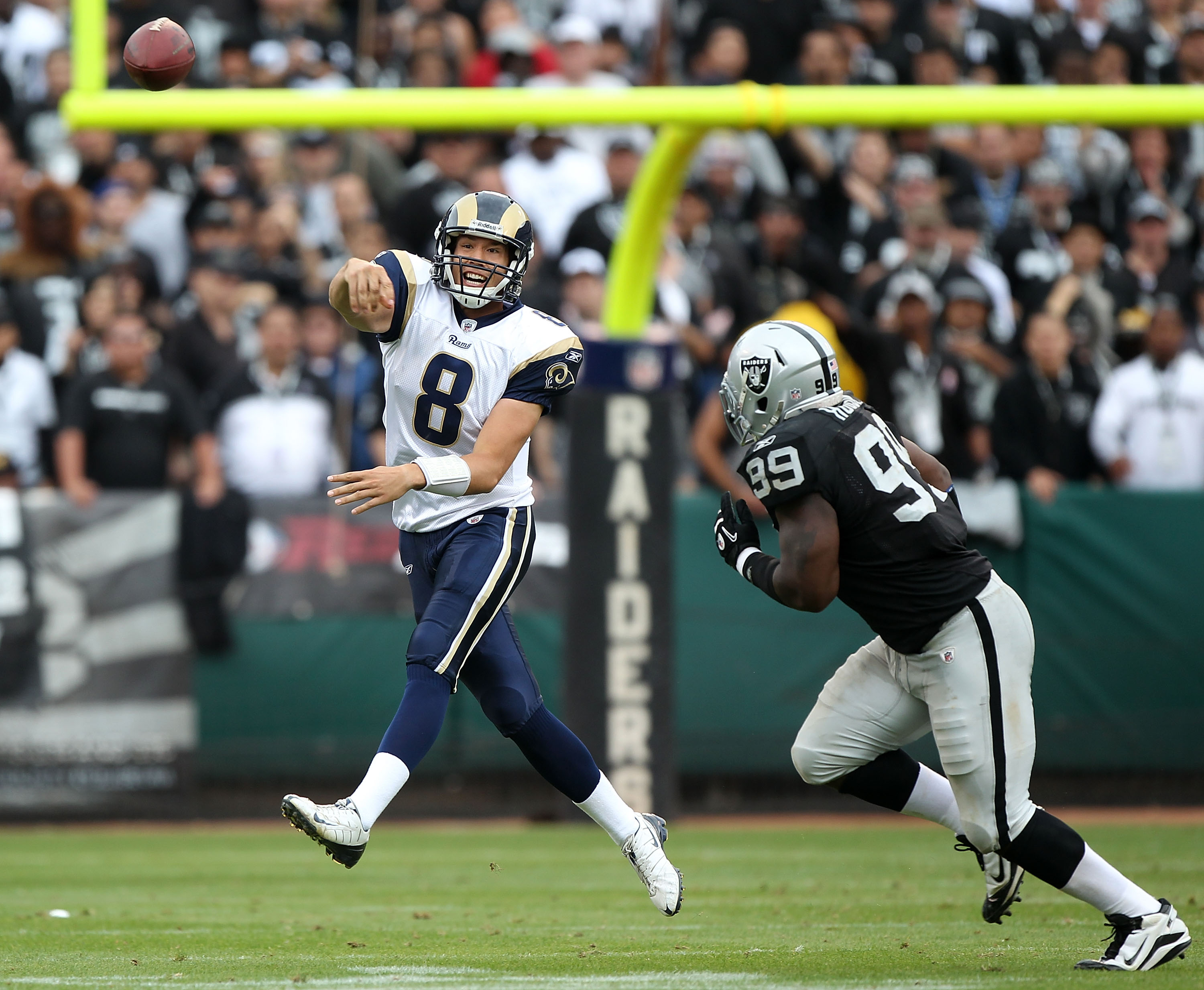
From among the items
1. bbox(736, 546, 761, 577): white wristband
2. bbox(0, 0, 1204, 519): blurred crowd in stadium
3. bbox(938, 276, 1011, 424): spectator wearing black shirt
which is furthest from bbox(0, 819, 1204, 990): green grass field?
bbox(938, 276, 1011, 424): spectator wearing black shirt

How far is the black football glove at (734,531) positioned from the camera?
4871 mm

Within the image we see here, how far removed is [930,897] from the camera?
632cm

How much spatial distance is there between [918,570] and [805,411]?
20.5 inches

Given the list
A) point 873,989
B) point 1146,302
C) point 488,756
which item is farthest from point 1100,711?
point 873,989

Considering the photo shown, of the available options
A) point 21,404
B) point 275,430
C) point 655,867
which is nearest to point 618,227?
point 275,430

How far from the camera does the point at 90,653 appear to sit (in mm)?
9500

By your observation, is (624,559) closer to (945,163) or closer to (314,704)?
(314,704)

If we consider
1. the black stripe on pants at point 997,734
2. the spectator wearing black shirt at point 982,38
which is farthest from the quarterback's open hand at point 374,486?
the spectator wearing black shirt at point 982,38

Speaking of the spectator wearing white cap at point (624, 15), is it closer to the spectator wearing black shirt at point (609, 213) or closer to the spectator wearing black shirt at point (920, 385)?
the spectator wearing black shirt at point (609, 213)

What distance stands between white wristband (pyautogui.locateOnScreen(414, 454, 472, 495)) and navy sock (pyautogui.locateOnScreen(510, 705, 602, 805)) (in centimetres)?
72

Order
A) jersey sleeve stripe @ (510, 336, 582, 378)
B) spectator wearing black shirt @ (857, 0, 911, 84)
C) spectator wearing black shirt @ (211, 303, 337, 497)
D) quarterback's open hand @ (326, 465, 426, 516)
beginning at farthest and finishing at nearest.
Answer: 1. spectator wearing black shirt @ (857, 0, 911, 84)
2. spectator wearing black shirt @ (211, 303, 337, 497)
3. jersey sleeve stripe @ (510, 336, 582, 378)
4. quarterback's open hand @ (326, 465, 426, 516)

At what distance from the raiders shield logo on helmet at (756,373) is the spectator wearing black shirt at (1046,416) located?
5.11 meters

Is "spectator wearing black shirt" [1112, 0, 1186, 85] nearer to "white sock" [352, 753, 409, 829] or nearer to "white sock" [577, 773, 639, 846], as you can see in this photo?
"white sock" [577, 773, 639, 846]

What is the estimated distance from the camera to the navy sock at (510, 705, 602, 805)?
5.23 metres
